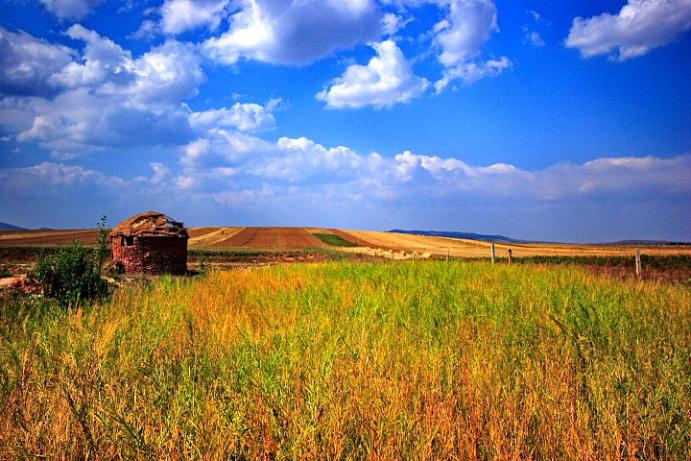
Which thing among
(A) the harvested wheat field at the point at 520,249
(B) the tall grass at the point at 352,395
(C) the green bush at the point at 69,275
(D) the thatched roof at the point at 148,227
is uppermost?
(D) the thatched roof at the point at 148,227

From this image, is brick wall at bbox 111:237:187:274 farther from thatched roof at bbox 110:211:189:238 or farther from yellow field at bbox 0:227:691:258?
yellow field at bbox 0:227:691:258

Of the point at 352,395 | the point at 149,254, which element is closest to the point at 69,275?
the point at 149,254

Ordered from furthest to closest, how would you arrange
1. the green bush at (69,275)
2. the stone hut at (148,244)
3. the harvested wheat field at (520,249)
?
the harvested wheat field at (520,249)
the stone hut at (148,244)
the green bush at (69,275)

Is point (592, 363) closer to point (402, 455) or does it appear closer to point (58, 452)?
point (402, 455)

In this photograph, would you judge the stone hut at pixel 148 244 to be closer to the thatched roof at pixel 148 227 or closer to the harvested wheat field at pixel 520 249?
the thatched roof at pixel 148 227

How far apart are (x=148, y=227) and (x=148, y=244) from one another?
2.03ft

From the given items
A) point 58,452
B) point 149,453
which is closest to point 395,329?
point 149,453

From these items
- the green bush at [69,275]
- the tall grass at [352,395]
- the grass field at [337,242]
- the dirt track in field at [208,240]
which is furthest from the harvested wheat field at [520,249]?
the tall grass at [352,395]

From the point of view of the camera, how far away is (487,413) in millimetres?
2363

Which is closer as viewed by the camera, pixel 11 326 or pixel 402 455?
pixel 402 455

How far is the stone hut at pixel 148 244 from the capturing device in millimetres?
13234

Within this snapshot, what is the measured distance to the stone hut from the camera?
521 inches

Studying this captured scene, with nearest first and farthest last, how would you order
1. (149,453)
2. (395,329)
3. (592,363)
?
(149,453) < (592,363) < (395,329)

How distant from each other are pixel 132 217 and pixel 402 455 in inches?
574
